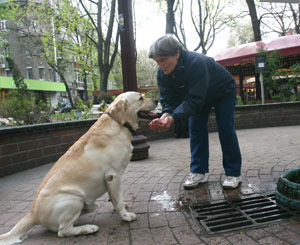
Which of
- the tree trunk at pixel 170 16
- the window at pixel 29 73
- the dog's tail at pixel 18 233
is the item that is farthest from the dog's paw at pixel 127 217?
the window at pixel 29 73

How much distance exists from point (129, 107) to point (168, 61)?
2.41 ft

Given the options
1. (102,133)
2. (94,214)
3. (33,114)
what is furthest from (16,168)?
(102,133)

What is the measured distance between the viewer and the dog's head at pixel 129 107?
256 cm

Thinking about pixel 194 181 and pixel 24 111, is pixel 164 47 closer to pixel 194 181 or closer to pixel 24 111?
pixel 194 181

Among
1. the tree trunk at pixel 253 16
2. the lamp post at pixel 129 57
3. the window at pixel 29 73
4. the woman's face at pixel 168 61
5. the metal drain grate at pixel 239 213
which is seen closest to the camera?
the metal drain grate at pixel 239 213

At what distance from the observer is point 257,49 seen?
40.4ft

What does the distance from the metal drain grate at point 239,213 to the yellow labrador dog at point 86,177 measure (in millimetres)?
794

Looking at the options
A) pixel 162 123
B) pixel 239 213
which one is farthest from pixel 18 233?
pixel 239 213

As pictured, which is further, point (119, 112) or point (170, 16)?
point (170, 16)

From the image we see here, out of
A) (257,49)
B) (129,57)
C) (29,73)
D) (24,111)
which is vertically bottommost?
(24,111)

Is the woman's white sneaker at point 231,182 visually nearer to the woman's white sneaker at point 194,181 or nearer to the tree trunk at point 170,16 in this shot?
the woman's white sneaker at point 194,181

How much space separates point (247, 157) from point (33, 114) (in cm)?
597

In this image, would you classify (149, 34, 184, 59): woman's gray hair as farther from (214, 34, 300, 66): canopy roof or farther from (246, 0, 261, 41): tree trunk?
(246, 0, 261, 41): tree trunk

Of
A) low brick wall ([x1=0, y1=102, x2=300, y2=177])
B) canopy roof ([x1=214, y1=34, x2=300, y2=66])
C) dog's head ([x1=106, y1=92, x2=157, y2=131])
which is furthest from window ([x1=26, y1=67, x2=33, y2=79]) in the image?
dog's head ([x1=106, y1=92, x2=157, y2=131])
